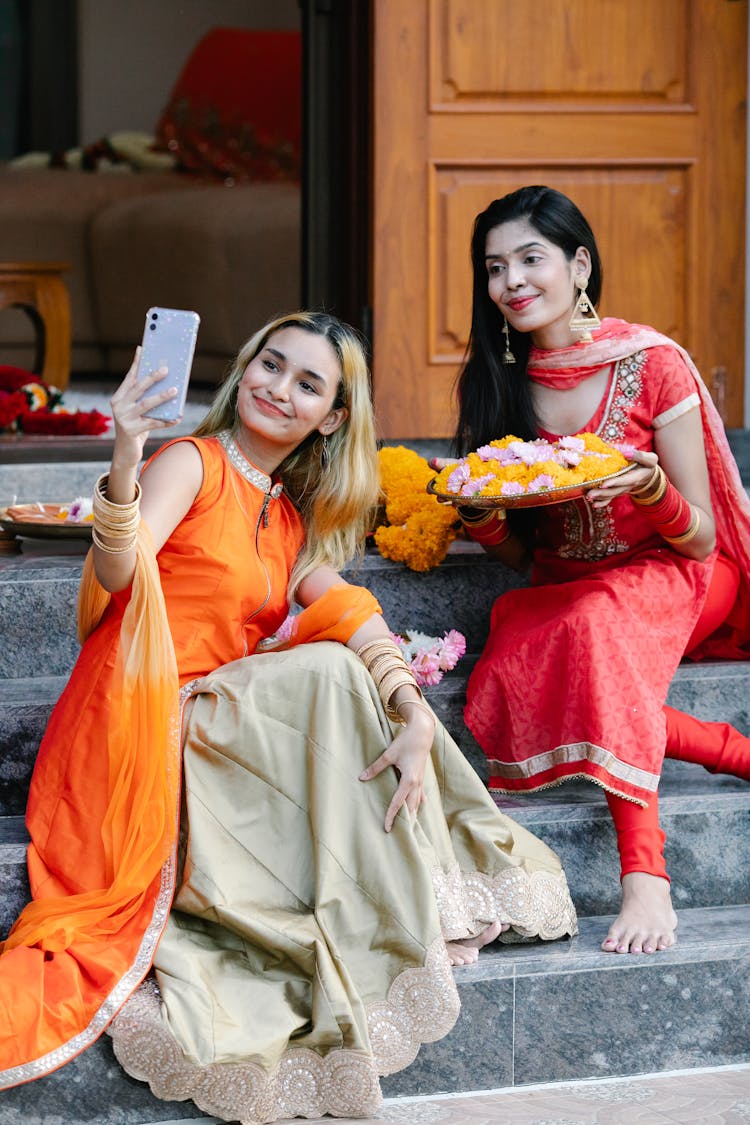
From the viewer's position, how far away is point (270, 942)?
2.27m

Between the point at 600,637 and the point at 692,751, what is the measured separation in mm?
322

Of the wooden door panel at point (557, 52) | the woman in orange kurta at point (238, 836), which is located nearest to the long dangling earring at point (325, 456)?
the woman in orange kurta at point (238, 836)

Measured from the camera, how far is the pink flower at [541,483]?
2.67 meters

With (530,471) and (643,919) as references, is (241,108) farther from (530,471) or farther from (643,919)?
(643,919)

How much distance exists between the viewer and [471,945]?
243cm

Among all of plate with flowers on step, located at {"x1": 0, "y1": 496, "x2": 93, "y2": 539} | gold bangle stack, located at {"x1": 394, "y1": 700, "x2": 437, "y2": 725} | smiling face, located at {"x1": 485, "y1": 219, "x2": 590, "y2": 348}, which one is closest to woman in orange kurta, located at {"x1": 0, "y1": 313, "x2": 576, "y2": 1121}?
gold bangle stack, located at {"x1": 394, "y1": 700, "x2": 437, "y2": 725}

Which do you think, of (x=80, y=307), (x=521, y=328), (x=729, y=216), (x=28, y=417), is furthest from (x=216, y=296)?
(x=521, y=328)

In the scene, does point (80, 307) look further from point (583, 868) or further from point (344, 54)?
point (583, 868)

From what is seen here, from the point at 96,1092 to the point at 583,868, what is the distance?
93 cm

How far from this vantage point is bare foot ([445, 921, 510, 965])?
2.39m

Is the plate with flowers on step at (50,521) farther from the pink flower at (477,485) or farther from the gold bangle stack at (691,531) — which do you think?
the gold bangle stack at (691,531)

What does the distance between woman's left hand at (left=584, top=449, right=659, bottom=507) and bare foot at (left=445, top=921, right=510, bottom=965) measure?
0.77 m

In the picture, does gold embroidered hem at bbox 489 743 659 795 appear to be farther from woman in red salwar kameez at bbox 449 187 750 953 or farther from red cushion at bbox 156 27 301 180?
red cushion at bbox 156 27 301 180

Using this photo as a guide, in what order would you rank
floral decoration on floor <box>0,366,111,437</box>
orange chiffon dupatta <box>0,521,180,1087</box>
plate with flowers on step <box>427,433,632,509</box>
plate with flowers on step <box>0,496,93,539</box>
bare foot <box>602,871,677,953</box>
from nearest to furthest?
orange chiffon dupatta <box>0,521,180,1087</box>, bare foot <box>602,871,677,953</box>, plate with flowers on step <box>427,433,632,509</box>, plate with flowers on step <box>0,496,93,539</box>, floral decoration on floor <box>0,366,111,437</box>
